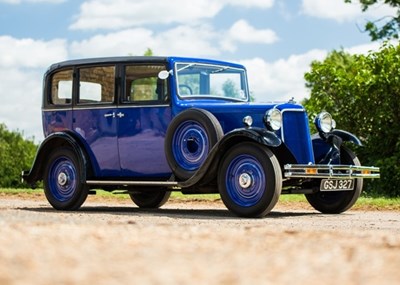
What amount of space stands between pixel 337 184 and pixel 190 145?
2.02 m

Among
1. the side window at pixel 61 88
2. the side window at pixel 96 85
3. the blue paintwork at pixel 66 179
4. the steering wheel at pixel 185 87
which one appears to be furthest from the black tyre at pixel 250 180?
the side window at pixel 61 88

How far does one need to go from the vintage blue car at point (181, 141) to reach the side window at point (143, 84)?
0.01m

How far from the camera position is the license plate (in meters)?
11.2

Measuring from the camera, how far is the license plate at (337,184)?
1124 cm

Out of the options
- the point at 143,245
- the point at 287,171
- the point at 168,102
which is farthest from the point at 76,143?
the point at 143,245

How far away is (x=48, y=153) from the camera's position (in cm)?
1284

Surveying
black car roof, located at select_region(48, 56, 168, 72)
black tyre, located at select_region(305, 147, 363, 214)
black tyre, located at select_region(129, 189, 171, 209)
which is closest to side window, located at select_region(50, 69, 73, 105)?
black car roof, located at select_region(48, 56, 168, 72)

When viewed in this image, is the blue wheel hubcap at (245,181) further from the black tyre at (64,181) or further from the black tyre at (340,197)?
the black tyre at (64,181)

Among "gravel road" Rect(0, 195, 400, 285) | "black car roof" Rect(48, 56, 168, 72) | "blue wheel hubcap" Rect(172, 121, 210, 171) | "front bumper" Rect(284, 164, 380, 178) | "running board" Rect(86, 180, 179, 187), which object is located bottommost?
"gravel road" Rect(0, 195, 400, 285)

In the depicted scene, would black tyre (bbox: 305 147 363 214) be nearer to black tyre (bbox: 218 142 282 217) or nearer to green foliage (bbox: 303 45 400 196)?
black tyre (bbox: 218 142 282 217)

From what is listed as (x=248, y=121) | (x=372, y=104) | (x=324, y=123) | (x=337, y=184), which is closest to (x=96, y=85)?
(x=248, y=121)

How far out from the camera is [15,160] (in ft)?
84.6

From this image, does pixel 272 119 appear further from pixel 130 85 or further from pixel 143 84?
pixel 130 85

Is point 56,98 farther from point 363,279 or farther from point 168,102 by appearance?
point 363,279
